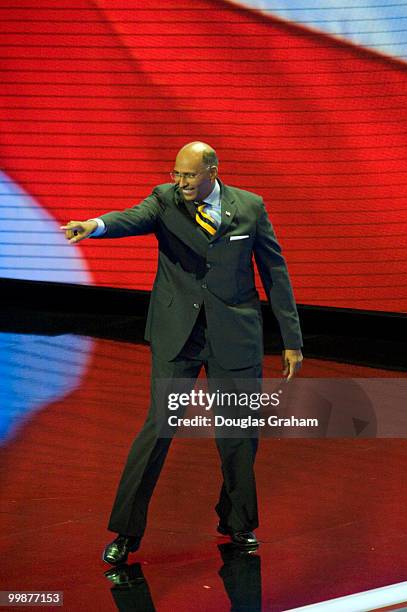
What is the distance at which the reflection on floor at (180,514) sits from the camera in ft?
13.5

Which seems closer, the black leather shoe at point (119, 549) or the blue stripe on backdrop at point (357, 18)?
the black leather shoe at point (119, 549)

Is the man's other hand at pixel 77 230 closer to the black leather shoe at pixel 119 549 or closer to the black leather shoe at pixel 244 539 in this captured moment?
the black leather shoe at pixel 119 549

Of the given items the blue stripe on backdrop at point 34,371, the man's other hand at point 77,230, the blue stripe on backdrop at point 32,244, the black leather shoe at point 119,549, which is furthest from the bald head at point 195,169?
the blue stripe on backdrop at point 32,244

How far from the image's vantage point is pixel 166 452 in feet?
14.3

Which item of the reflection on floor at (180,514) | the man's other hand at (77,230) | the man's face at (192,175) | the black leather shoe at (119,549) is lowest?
the reflection on floor at (180,514)

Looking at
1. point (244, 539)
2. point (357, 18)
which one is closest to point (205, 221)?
point (244, 539)

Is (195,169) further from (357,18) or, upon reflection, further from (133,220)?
(357,18)

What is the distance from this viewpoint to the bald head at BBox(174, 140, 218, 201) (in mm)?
4191

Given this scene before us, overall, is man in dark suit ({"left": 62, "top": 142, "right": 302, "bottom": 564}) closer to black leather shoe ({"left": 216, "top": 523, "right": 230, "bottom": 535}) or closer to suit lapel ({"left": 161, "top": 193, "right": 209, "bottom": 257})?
suit lapel ({"left": 161, "top": 193, "right": 209, "bottom": 257})

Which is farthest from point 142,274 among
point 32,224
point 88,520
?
point 88,520

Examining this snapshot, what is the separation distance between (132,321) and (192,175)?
517 cm

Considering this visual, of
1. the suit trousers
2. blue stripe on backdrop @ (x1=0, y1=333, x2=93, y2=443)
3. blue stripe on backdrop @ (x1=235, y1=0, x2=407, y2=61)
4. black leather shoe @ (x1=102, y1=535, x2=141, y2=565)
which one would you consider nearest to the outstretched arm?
the suit trousers

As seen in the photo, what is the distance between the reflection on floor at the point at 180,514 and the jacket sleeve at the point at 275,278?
825 mm

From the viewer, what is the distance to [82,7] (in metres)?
9.08
